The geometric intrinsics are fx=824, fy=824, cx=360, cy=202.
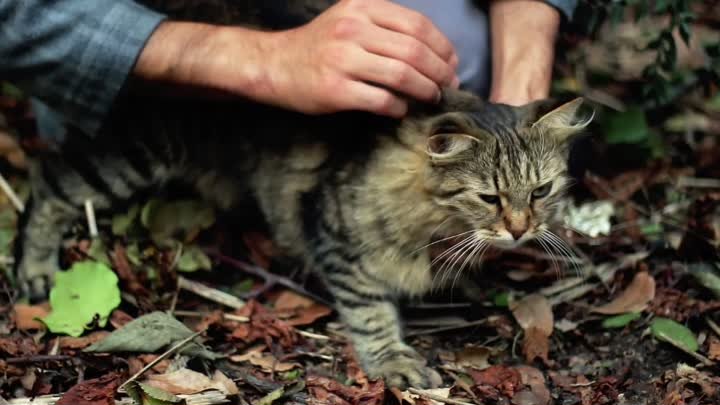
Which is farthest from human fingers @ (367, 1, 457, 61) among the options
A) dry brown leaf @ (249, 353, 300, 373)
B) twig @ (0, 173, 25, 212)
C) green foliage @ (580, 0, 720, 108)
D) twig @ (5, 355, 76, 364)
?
twig @ (0, 173, 25, 212)

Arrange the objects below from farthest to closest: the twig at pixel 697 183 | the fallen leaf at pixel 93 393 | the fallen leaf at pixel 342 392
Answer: the twig at pixel 697 183, the fallen leaf at pixel 342 392, the fallen leaf at pixel 93 393

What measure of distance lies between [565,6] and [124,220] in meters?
1.53

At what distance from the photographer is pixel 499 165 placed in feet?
6.57

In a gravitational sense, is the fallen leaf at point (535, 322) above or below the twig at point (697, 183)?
below

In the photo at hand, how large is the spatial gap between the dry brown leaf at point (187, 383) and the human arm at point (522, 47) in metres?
1.09

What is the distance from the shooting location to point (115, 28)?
2.04m

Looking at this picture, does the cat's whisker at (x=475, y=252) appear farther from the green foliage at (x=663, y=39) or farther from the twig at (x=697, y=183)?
the twig at (x=697, y=183)

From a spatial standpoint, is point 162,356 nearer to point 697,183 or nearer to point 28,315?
point 28,315

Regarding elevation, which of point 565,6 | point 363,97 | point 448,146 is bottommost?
point 448,146

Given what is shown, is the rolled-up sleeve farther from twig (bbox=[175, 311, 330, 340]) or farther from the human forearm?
twig (bbox=[175, 311, 330, 340])

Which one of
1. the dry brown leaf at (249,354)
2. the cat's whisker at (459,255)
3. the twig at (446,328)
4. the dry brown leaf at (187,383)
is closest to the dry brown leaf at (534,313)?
the twig at (446,328)

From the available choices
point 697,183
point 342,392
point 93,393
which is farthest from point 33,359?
point 697,183

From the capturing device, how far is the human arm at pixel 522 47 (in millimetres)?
2336

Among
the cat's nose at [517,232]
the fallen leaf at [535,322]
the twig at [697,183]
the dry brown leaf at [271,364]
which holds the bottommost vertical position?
the dry brown leaf at [271,364]
